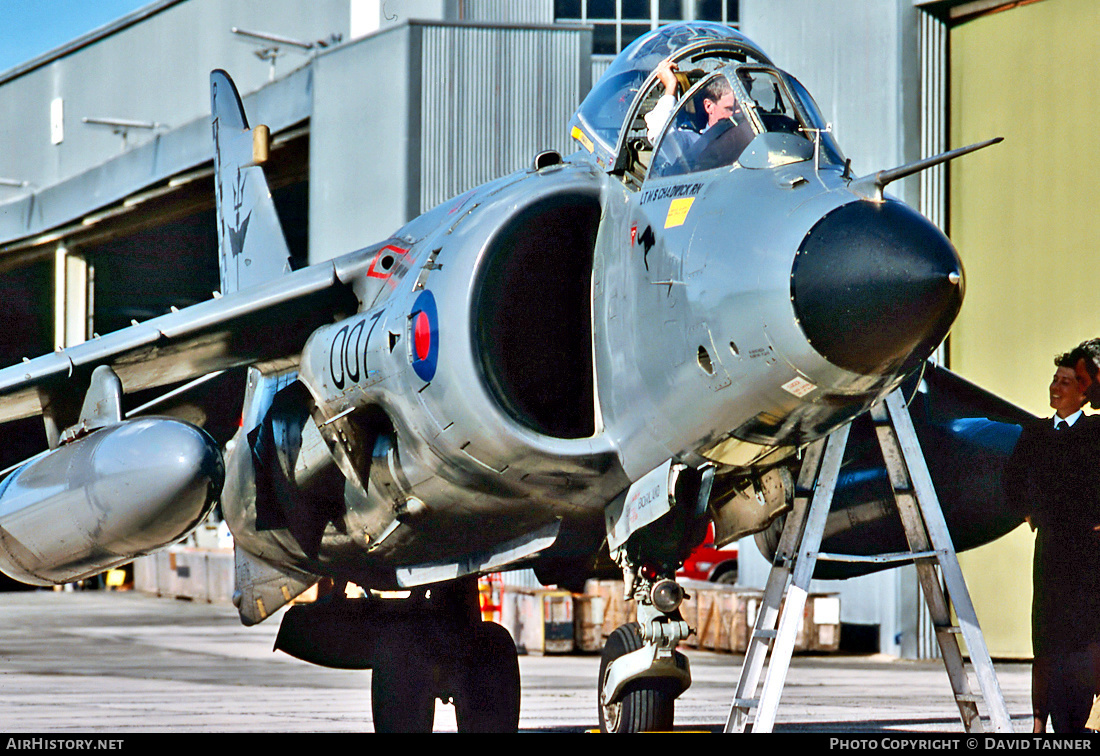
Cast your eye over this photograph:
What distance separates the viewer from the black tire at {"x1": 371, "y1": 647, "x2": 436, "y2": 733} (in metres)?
7.69

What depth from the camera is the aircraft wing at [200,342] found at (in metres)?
7.05

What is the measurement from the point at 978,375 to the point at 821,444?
904 centimetres

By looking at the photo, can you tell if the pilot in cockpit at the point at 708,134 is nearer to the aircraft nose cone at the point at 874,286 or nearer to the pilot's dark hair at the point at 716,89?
the pilot's dark hair at the point at 716,89

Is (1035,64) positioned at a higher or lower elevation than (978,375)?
higher

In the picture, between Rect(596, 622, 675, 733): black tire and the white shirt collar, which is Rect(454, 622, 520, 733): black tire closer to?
Rect(596, 622, 675, 733): black tire

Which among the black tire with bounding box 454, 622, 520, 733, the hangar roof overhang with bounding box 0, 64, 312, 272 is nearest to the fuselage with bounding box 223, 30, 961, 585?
the black tire with bounding box 454, 622, 520, 733

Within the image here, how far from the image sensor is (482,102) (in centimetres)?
1753

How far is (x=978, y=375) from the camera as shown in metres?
14.1

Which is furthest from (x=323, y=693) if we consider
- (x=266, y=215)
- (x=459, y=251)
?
(x=459, y=251)

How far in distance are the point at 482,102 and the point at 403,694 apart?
1127 cm

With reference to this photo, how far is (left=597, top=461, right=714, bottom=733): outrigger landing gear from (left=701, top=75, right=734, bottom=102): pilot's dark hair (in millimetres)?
1414

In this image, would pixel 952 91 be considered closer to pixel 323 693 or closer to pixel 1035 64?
pixel 1035 64

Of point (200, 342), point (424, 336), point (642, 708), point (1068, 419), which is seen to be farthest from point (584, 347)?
point (200, 342)

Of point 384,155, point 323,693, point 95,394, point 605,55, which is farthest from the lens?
point 605,55
